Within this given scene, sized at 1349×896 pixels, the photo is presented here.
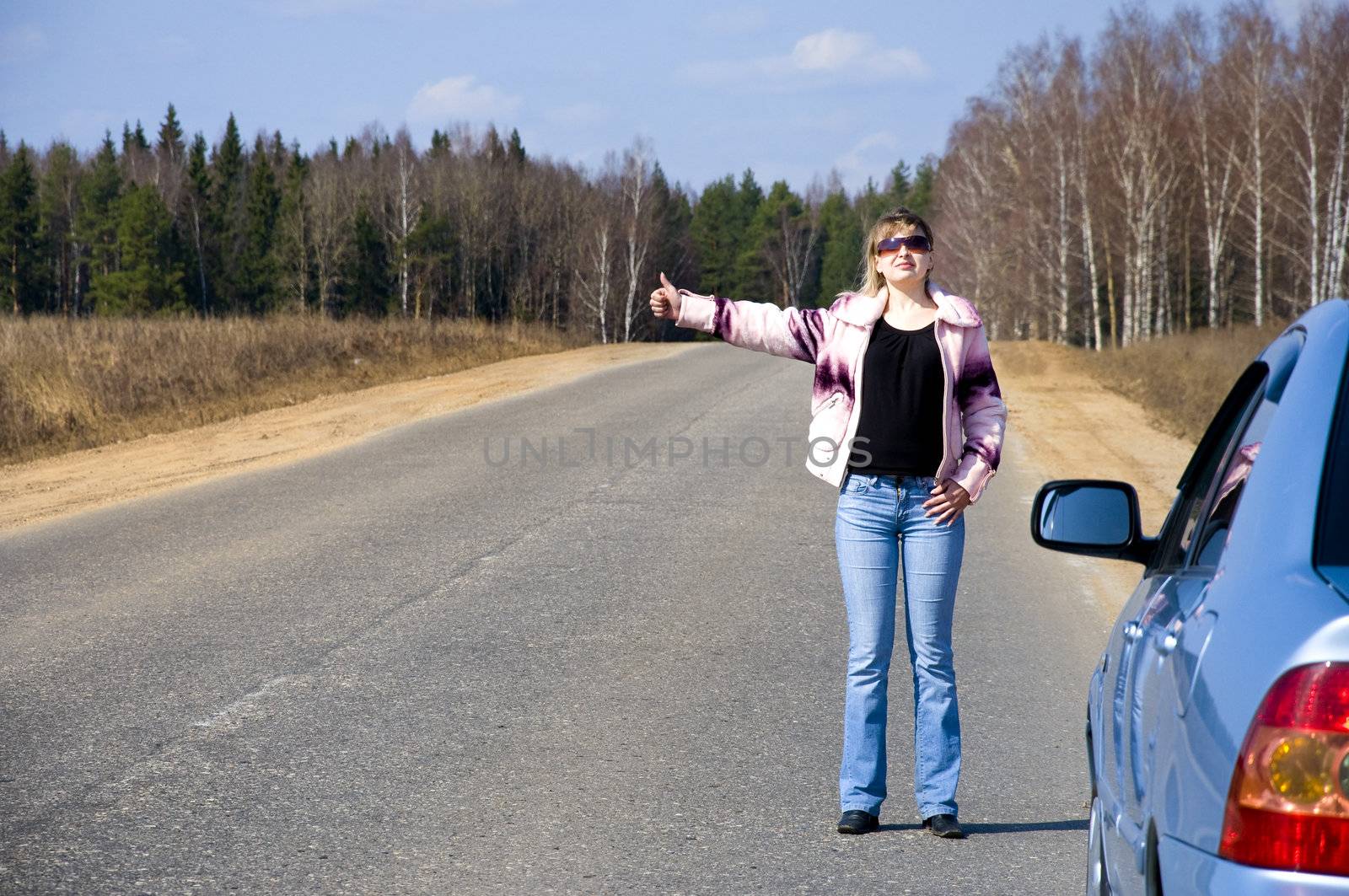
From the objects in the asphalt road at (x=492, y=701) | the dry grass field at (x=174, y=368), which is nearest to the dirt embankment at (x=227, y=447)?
the dry grass field at (x=174, y=368)

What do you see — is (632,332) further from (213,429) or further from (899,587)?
(899,587)

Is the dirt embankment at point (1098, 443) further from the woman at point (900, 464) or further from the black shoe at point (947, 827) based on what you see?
the black shoe at point (947, 827)

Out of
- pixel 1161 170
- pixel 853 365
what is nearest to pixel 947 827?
pixel 853 365

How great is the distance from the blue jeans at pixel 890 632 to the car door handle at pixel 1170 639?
7.18 ft

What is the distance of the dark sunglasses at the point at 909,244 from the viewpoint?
435 cm

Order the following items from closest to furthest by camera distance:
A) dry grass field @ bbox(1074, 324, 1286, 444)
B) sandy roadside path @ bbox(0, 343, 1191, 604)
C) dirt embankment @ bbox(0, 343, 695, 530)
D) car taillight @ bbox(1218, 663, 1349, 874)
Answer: car taillight @ bbox(1218, 663, 1349, 874), sandy roadside path @ bbox(0, 343, 1191, 604), dirt embankment @ bbox(0, 343, 695, 530), dry grass field @ bbox(1074, 324, 1286, 444)

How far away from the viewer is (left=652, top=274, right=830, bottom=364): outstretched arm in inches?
174

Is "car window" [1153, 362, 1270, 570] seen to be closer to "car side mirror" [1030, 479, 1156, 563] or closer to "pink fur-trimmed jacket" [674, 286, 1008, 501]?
"car side mirror" [1030, 479, 1156, 563]

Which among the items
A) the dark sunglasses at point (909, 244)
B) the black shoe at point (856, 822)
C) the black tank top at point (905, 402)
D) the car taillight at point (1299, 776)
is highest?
the dark sunglasses at point (909, 244)

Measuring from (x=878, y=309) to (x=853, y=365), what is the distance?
0.67 feet

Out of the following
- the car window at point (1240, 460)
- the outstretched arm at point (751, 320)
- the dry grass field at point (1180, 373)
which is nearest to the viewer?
the car window at point (1240, 460)

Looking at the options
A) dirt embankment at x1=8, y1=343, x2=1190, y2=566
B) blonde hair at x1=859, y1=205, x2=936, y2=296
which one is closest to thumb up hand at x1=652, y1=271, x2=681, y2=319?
blonde hair at x1=859, y1=205, x2=936, y2=296

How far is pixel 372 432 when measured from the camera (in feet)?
53.6

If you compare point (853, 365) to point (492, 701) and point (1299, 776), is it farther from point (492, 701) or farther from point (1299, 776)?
point (1299, 776)
